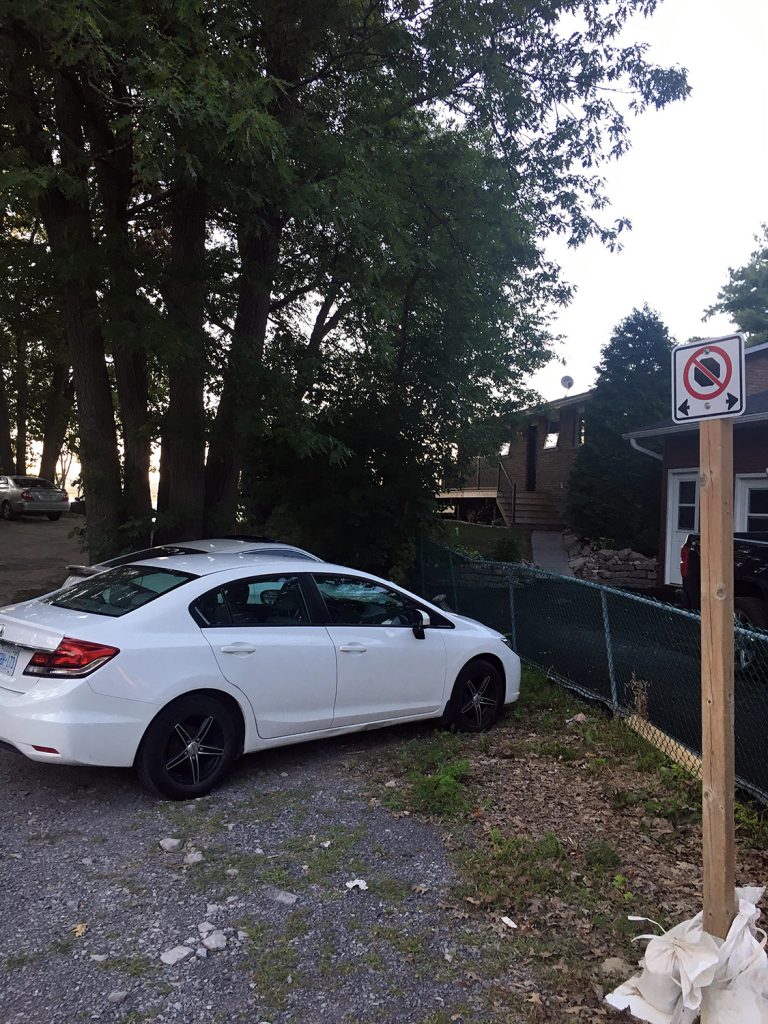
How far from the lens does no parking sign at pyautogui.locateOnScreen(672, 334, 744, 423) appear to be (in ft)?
10.3

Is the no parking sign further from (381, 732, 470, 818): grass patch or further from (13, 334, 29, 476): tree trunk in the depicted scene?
(13, 334, 29, 476): tree trunk

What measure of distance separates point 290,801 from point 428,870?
115cm

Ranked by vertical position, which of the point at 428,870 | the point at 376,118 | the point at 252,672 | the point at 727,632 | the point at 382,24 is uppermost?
the point at 382,24

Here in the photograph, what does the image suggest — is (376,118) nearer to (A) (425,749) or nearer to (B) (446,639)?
(B) (446,639)

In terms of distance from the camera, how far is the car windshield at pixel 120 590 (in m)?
5.11

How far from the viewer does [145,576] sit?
5477mm

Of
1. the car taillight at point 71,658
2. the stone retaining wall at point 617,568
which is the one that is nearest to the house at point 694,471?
the stone retaining wall at point 617,568

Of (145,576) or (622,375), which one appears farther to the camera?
(622,375)

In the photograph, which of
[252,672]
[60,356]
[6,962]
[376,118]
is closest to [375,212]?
[376,118]

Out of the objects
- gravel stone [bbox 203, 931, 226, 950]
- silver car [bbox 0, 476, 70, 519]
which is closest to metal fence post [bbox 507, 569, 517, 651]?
gravel stone [bbox 203, 931, 226, 950]

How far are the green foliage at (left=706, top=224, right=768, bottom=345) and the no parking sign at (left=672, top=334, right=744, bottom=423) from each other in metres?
31.8

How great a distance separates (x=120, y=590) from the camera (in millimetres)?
5352

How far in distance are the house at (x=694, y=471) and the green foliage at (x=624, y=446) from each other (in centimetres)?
230

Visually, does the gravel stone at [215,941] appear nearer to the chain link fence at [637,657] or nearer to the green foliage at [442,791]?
the green foliage at [442,791]
